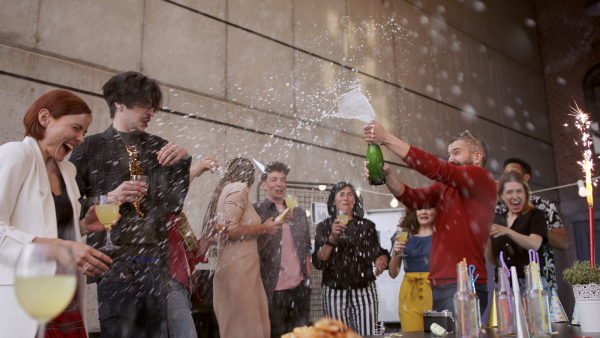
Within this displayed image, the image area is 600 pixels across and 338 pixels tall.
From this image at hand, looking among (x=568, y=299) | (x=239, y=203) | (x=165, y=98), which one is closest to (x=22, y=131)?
(x=165, y=98)

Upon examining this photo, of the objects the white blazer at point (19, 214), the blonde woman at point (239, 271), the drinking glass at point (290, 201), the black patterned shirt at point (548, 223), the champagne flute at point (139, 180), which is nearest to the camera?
the white blazer at point (19, 214)

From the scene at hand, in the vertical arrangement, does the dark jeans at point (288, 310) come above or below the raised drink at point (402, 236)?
below

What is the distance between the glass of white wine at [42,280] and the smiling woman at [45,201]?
0.73 metres

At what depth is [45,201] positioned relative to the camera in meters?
1.67

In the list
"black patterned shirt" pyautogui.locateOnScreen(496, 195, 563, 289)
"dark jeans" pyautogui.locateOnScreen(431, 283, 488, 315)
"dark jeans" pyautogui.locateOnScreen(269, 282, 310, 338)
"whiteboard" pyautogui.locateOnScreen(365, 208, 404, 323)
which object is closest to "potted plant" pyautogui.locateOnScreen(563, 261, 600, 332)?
"dark jeans" pyautogui.locateOnScreen(431, 283, 488, 315)

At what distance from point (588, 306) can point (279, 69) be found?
4.21 m

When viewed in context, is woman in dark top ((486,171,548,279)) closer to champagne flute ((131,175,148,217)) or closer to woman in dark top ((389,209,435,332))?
woman in dark top ((389,209,435,332))

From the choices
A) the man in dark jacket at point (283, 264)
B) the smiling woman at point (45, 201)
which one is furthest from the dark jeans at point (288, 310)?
the smiling woman at point (45, 201)

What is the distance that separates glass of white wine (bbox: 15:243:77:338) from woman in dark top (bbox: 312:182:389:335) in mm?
2718

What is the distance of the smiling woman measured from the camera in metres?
1.50

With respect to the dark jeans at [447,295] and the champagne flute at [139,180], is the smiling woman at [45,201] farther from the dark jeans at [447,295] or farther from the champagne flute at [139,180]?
the dark jeans at [447,295]

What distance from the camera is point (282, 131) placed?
5.43 metres

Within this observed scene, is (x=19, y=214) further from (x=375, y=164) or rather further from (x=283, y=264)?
(x=283, y=264)

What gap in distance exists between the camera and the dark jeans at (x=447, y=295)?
2.41 metres
